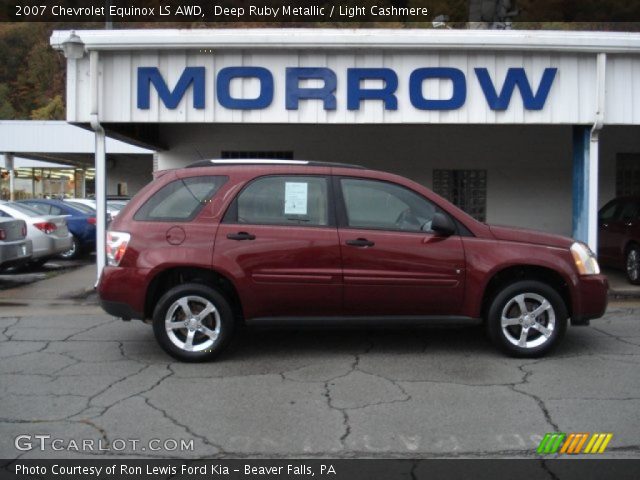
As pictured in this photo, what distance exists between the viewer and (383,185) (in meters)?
6.33

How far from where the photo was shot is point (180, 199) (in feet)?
20.6

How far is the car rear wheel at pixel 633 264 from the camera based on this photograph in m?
10.7

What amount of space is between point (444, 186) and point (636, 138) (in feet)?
12.9

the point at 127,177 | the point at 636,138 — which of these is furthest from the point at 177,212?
the point at 127,177

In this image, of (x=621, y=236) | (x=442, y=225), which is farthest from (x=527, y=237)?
(x=621, y=236)

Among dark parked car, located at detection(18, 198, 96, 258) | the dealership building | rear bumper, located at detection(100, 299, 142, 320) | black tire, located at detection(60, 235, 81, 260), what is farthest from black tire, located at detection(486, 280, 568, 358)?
black tire, located at detection(60, 235, 81, 260)

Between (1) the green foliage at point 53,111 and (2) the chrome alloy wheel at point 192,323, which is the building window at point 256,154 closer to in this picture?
(2) the chrome alloy wheel at point 192,323

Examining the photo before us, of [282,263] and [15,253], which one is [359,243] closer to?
[282,263]

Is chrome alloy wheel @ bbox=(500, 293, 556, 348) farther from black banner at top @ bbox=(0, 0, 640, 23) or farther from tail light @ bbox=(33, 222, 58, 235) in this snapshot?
tail light @ bbox=(33, 222, 58, 235)

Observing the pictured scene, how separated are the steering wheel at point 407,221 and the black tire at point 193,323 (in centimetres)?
174

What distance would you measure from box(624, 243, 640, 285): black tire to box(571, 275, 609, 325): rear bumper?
4956 mm
